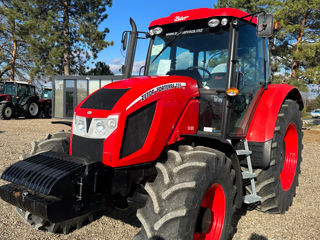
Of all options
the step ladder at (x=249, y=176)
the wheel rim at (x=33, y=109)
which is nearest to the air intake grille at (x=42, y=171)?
the step ladder at (x=249, y=176)

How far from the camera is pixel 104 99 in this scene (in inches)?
103

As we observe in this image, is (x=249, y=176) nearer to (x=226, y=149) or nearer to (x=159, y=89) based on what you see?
(x=226, y=149)

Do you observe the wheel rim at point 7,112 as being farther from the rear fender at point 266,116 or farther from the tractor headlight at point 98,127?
the rear fender at point 266,116

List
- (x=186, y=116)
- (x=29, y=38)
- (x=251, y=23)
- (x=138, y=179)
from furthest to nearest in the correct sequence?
(x=29, y=38)
(x=251, y=23)
(x=186, y=116)
(x=138, y=179)

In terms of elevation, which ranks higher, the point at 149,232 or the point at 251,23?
the point at 251,23

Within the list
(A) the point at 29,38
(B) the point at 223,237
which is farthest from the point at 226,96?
(A) the point at 29,38

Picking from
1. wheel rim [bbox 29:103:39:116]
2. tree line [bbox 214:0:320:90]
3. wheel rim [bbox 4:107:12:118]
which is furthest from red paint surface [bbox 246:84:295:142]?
wheel rim [bbox 29:103:39:116]

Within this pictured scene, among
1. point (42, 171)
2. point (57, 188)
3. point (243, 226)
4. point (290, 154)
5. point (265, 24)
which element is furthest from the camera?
point (290, 154)

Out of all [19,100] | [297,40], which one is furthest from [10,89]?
[297,40]

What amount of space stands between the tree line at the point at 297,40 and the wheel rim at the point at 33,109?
1488 centimetres

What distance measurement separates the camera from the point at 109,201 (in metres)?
2.55

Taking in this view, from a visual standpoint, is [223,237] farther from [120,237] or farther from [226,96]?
[226,96]

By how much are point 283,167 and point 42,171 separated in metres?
3.43

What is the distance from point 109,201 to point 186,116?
109 cm
